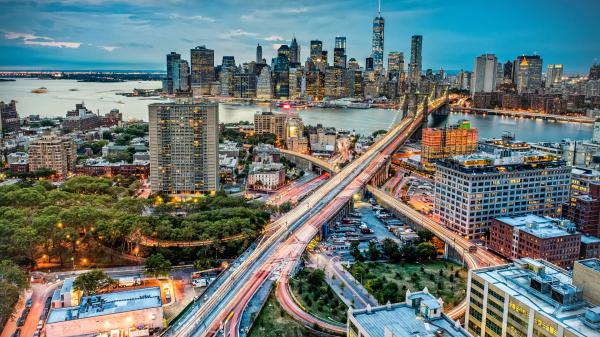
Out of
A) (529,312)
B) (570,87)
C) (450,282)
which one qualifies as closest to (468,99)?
(570,87)

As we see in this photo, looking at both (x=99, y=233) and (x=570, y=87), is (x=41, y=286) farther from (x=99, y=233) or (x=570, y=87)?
(x=570, y=87)

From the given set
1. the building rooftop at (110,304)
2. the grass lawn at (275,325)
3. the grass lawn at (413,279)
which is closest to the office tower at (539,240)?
the grass lawn at (413,279)

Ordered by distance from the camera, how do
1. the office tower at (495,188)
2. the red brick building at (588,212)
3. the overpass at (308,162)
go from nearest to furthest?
the red brick building at (588,212), the office tower at (495,188), the overpass at (308,162)

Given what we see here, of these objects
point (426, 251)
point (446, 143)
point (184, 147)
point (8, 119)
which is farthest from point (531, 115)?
point (8, 119)

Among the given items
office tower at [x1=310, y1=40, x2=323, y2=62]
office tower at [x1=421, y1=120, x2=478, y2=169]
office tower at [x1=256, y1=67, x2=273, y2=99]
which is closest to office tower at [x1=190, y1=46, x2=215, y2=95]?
office tower at [x1=256, y1=67, x2=273, y2=99]

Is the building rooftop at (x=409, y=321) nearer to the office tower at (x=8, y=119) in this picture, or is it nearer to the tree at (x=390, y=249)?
the tree at (x=390, y=249)

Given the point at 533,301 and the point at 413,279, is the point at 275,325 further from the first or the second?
the point at 533,301
